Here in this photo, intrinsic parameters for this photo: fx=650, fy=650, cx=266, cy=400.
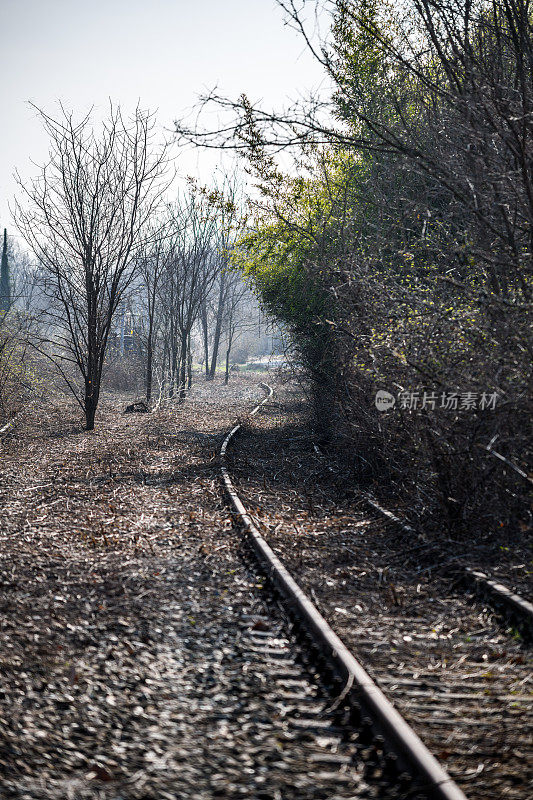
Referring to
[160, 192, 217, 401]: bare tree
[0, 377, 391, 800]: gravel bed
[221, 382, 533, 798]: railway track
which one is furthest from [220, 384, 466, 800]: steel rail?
[160, 192, 217, 401]: bare tree

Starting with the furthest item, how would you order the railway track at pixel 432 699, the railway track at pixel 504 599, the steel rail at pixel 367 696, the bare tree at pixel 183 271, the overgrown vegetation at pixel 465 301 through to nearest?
the bare tree at pixel 183 271 → the overgrown vegetation at pixel 465 301 → the railway track at pixel 504 599 → the railway track at pixel 432 699 → the steel rail at pixel 367 696

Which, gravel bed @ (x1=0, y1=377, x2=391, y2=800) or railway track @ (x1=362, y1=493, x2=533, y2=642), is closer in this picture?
gravel bed @ (x1=0, y1=377, x2=391, y2=800)

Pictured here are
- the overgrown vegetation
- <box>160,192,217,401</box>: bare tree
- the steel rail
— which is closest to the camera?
the steel rail

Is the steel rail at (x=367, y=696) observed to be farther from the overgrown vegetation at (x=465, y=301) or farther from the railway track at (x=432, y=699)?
the overgrown vegetation at (x=465, y=301)

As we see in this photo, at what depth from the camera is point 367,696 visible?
11.8 ft

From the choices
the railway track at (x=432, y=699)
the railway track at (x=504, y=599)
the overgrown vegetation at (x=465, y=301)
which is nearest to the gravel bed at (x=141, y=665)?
the railway track at (x=432, y=699)

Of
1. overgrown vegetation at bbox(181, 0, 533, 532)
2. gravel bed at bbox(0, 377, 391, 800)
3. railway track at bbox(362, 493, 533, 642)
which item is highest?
overgrown vegetation at bbox(181, 0, 533, 532)

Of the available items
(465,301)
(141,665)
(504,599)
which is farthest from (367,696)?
(465,301)

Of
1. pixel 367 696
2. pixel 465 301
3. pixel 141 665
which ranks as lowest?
pixel 141 665

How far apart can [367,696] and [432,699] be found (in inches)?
17.3

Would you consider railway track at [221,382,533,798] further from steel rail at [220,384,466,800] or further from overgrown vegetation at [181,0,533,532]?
overgrown vegetation at [181,0,533,532]

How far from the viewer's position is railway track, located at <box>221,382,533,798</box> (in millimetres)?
3045

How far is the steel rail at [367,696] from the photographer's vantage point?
9.43ft

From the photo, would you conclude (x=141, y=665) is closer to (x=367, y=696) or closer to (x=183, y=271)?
(x=367, y=696)
